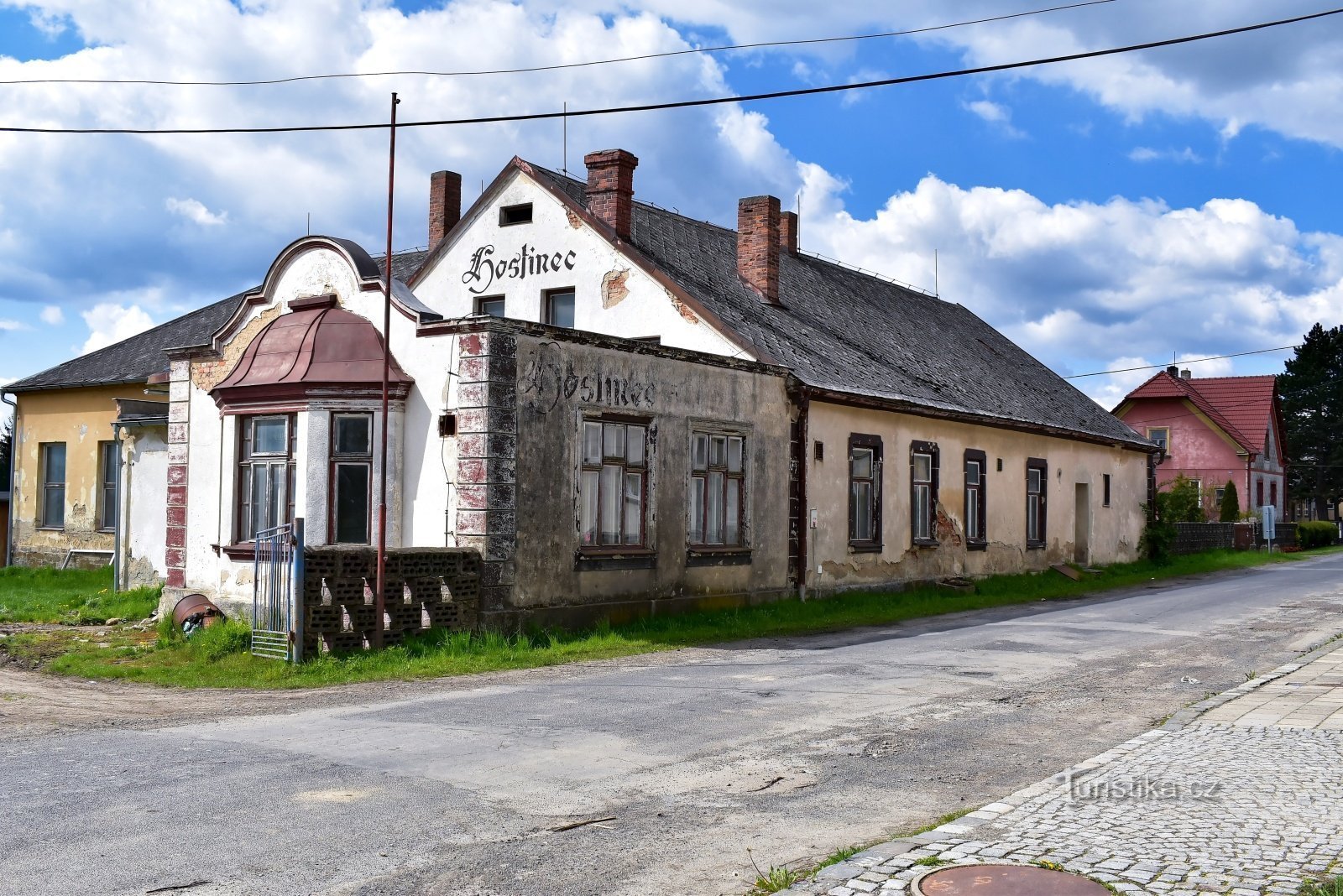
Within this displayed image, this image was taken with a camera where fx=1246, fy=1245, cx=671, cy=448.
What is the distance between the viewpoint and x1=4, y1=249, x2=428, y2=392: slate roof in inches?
1094

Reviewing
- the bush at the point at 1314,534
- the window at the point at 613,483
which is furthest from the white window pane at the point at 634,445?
the bush at the point at 1314,534

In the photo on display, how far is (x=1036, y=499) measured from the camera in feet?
94.3

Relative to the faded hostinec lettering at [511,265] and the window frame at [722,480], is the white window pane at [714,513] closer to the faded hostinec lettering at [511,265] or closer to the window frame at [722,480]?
the window frame at [722,480]

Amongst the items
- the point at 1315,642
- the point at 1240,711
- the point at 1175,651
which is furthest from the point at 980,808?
the point at 1315,642

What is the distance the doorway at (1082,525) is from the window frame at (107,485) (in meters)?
22.5

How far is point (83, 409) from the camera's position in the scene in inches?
1103

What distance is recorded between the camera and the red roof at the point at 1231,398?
54188 mm

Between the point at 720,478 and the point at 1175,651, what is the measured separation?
693 centimetres

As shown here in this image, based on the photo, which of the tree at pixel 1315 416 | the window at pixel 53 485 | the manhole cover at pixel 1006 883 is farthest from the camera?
the tree at pixel 1315 416

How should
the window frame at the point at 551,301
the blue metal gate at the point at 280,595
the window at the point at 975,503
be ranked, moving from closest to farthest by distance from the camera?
the blue metal gate at the point at 280,595 → the window frame at the point at 551,301 → the window at the point at 975,503

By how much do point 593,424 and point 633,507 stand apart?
1.48 meters

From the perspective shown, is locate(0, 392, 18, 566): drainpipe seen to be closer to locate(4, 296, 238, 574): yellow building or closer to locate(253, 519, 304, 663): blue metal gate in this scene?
locate(4, 296, 238, 574): yellow building

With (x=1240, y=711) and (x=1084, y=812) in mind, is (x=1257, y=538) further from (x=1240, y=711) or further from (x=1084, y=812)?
(x=1084, y=812)

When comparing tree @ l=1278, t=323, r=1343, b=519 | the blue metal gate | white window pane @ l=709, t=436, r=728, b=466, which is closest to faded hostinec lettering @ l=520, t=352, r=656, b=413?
white window pane @ l=709, t=436, r=728, b=466
